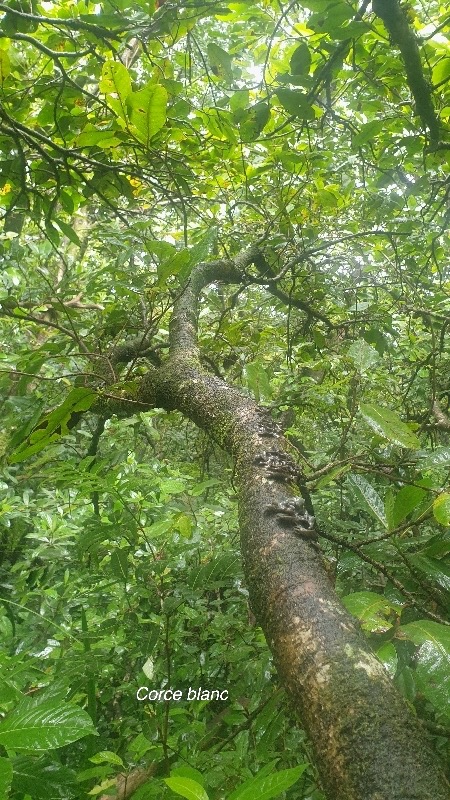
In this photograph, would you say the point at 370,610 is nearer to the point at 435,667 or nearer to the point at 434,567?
the point at 435,667

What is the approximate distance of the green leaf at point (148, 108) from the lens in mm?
1032

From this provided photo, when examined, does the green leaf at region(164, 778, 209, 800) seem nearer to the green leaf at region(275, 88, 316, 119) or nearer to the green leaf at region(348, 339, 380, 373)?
the green leaf at region(348, 339, 380, 373)

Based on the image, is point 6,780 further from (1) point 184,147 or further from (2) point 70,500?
(2) point 70,500

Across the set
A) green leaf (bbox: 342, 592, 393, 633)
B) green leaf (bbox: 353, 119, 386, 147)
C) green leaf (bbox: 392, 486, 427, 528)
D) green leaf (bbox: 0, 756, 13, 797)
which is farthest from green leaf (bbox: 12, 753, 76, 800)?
green leaf (bbox: 353, 119, 386, 147)

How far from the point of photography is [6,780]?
56 centimetres

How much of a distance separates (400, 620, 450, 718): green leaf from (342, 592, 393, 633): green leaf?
48 mm

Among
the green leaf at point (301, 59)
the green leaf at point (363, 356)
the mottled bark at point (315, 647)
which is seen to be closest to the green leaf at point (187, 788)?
the mottled bark at point (315, 647)

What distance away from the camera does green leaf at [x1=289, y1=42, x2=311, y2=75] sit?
43.1 inches

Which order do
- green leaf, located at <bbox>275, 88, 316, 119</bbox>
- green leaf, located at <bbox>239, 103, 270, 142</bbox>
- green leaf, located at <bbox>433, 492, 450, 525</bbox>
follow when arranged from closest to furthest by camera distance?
1. green leaf, located at <bbox>433, 492, 450, 525</bbox>
2. green leaf, located at <bbox>275, 88, 316, 119</bbox>
3. green leaf, located at <bbox>239, 103, 270, 142</bbox>

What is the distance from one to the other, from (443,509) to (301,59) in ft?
3.28

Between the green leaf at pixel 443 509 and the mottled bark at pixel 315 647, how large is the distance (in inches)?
6.9

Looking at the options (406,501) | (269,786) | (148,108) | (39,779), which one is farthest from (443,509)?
(148,108)

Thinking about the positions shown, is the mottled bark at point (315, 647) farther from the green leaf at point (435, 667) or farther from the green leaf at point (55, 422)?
the green leaf at point (55, 422)

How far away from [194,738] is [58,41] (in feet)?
6.18
